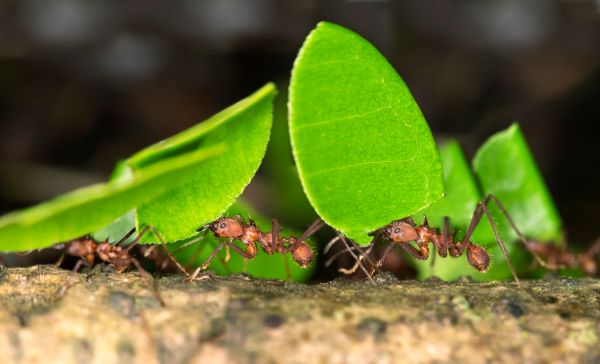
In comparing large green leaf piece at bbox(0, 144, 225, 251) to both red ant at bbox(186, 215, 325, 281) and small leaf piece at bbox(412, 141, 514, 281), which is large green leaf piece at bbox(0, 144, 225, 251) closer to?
red ant at bbox(186, 215, 325, 281)

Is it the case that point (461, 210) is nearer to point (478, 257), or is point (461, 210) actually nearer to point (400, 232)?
point (478, 257)

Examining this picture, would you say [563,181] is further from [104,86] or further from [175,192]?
[175,192]

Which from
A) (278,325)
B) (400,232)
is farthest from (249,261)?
(278,325)

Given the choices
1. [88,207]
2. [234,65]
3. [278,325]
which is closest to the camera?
[88,207]

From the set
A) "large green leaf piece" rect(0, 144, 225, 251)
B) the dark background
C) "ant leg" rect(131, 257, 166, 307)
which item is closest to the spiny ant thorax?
"ant leg" rect(131, 257, 166, 307)

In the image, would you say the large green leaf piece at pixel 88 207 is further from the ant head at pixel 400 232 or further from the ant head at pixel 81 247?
the ant head at pixel 400 232

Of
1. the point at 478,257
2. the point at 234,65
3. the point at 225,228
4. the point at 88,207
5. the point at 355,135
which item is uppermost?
the point at 234,65

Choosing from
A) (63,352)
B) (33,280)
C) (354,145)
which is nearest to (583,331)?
(354,145)
